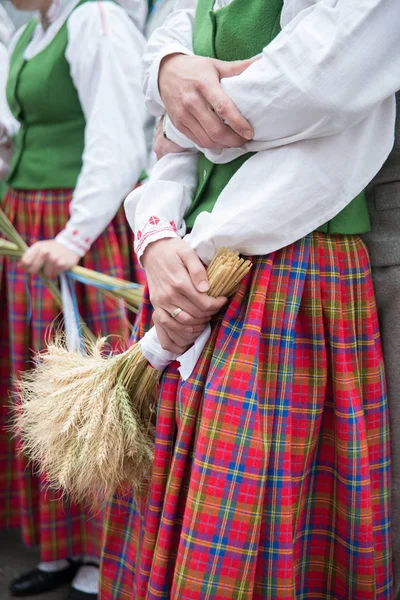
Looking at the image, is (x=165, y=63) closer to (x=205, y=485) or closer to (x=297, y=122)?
(x=297, y=122)

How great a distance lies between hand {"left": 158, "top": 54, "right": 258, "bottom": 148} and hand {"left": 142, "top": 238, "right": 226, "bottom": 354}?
167mm

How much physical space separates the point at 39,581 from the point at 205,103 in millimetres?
1487

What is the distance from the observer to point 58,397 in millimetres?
1073

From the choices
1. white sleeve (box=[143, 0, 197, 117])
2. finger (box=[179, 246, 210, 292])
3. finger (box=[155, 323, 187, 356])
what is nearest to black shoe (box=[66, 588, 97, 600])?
finger (box=[155, 323, 187, 356])

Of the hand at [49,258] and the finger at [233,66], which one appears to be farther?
the hand at [49,258]

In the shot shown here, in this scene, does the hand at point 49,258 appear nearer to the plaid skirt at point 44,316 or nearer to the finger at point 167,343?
the plaid skirt at point 44,316

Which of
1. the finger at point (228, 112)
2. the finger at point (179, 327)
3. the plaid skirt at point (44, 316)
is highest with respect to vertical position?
the finger at point (228, 112)

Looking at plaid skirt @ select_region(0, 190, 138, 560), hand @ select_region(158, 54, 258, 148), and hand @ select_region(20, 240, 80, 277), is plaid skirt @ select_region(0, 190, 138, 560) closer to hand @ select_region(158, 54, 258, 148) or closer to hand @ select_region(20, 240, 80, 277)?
hand @ select_region(20, 240, 80, 277)

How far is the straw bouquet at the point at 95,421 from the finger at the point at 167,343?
3 cm

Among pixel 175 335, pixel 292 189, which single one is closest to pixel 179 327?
pixel 175 335

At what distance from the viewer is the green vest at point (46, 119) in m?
1.76

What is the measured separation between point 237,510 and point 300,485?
0.41 ft

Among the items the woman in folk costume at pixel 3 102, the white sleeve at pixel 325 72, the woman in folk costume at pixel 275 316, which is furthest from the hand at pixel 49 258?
the white sleeve at pixel 325 72

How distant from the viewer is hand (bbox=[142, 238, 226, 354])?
0.93 m
